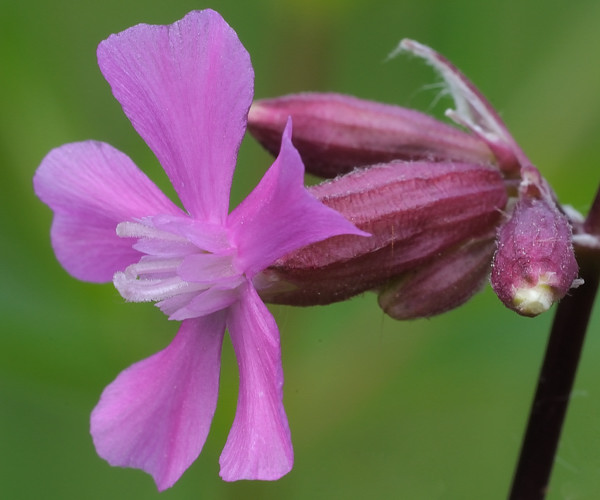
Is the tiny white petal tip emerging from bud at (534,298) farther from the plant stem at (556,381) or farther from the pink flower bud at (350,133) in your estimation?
the pink flower bud at (350,133)

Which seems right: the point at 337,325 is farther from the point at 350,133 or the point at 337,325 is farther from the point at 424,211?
the point at 424,211

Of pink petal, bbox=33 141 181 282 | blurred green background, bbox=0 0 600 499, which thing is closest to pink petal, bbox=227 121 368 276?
pink petal, bbox=33 141 181 282

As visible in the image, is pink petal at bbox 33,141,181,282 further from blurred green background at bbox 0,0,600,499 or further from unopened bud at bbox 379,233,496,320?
blurred green background at bbox 0,0,600,499

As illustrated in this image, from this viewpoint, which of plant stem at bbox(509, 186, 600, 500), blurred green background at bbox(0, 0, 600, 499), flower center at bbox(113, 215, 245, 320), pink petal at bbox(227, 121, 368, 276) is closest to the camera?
pink petal at bbox(227, 121, 368, 276)

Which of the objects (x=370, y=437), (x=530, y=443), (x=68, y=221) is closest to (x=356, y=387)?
(x=370, y=437)

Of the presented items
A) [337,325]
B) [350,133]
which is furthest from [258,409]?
[337,325]

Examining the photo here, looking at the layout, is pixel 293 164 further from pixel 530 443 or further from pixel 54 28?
pixel 54 28
